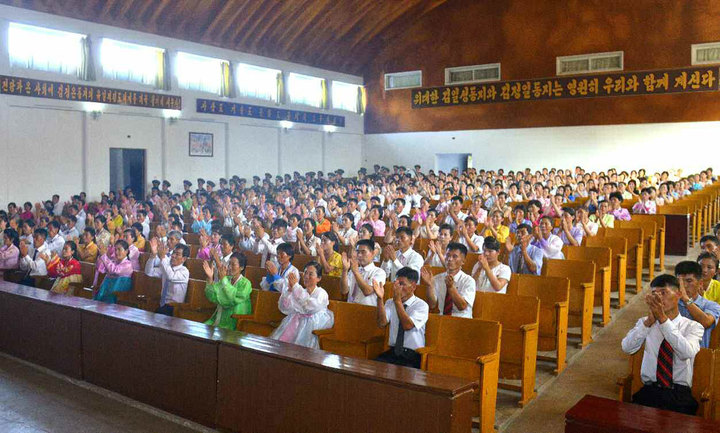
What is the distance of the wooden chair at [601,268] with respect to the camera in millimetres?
6523

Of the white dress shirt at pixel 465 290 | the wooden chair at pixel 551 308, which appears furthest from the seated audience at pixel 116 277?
the wooden chair at pixel 551 308

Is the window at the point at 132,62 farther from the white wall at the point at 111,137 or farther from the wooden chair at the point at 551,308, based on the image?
the wooden chair at the point at 551,308

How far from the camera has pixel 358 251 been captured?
5.83 metres

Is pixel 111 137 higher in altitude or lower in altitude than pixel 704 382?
higher

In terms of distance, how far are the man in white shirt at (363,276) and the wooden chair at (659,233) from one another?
5.19m

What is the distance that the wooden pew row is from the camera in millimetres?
3324

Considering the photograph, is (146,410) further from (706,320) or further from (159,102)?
(159,102)

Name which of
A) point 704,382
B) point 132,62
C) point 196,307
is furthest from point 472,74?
point 704,382

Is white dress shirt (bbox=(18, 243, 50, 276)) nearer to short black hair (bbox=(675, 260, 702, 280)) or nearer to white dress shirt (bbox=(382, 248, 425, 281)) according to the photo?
white dress shirt (bbox=(382, 248, 425, 281))

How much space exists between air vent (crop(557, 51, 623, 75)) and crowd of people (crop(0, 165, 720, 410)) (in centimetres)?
434

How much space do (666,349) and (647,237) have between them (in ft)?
17.6

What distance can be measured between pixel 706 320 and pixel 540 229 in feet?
10.6

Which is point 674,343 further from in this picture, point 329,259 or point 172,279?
point 172,279

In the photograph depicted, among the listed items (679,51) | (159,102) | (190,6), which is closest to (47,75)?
(159,102)
